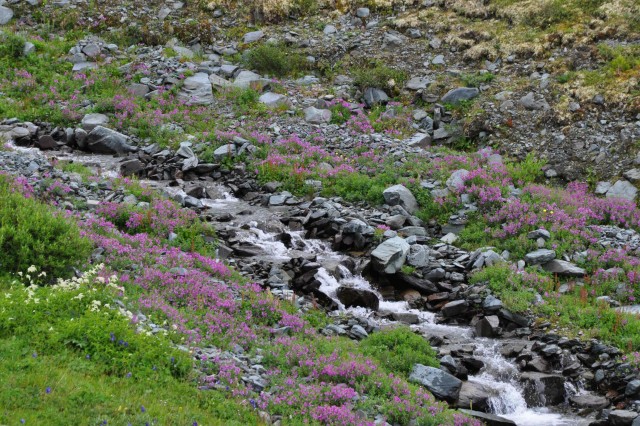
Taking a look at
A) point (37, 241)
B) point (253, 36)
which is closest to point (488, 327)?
point (37, 241)

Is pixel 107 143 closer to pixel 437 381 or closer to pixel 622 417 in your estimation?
pixel 437 381

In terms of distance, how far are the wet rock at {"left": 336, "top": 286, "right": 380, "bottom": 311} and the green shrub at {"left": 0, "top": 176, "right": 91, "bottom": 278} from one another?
Answer: 624 cm

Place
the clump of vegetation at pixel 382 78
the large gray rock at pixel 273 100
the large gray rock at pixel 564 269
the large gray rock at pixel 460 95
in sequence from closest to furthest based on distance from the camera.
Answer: the large gray rock at pixel 564 269, the large gray rock at pixel 460 95, the large gray rock at pixel 273 100, the clump of vegetation at pixel 382 78

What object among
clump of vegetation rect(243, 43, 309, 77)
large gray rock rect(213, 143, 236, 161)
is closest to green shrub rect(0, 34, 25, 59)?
clump of vegetation rect(243, 43, 309, 77)

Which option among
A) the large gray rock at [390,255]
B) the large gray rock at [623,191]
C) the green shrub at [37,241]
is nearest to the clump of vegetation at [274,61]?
the large gray rock at [390,255]

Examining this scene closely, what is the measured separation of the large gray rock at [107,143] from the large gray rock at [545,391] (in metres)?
17.0

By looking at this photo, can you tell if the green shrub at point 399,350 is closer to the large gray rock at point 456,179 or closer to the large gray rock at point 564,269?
the large gray rock at point 564,269

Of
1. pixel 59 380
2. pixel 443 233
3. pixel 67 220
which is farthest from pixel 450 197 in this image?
pixel 59 380

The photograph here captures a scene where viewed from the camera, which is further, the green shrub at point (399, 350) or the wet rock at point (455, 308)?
the wet rock at point (455, 308)

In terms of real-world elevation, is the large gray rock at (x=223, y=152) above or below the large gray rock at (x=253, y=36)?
below

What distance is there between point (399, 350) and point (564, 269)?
6266 millimetres

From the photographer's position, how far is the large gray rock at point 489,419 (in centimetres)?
1094

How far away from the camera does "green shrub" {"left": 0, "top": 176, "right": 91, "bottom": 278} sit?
10797mm

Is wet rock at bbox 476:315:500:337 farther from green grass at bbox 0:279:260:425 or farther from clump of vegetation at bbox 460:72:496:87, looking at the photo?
clump of vegetation at bbox 460:72:496:87
